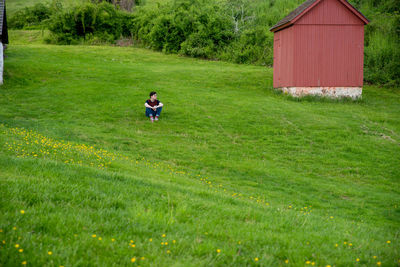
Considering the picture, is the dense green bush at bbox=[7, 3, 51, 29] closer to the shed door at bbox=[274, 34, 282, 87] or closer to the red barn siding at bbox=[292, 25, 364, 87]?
the shed door at bbox=[274, 34, 282, 87]

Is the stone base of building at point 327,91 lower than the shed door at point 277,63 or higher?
lower

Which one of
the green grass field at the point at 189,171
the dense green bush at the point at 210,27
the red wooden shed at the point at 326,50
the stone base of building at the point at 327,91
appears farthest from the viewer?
the dense green bush at the point at 210,27

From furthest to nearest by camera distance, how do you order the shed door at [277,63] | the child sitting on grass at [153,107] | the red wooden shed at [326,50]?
1. the shed door at [277,63]
2. the red wooden shed at [326,50]
3. the child sitting on grass at [153,107]

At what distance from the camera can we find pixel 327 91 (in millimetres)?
26656

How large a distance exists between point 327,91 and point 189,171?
59.7 ft

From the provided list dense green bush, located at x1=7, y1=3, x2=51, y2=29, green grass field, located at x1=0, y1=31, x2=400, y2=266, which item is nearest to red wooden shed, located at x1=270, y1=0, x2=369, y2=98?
green grass field, located at x1=0, y1=31, x2=400, y2=266

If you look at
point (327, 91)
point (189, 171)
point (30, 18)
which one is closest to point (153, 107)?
point (189, 171)

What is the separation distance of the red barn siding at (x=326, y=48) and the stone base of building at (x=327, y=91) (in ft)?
0.96

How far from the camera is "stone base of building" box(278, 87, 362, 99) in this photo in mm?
26422

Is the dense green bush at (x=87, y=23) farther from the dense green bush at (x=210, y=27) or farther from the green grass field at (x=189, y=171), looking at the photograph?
the green grass field at (x=189, y=171)

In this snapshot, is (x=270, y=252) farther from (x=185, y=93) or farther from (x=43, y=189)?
(x=185, y=93)

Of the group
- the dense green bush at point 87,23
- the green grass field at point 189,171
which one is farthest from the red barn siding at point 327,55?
the dense green bush at point 87,23

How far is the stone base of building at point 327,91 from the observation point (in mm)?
26422

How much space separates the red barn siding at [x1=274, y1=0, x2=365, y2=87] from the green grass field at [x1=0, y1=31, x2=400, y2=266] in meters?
1.76
